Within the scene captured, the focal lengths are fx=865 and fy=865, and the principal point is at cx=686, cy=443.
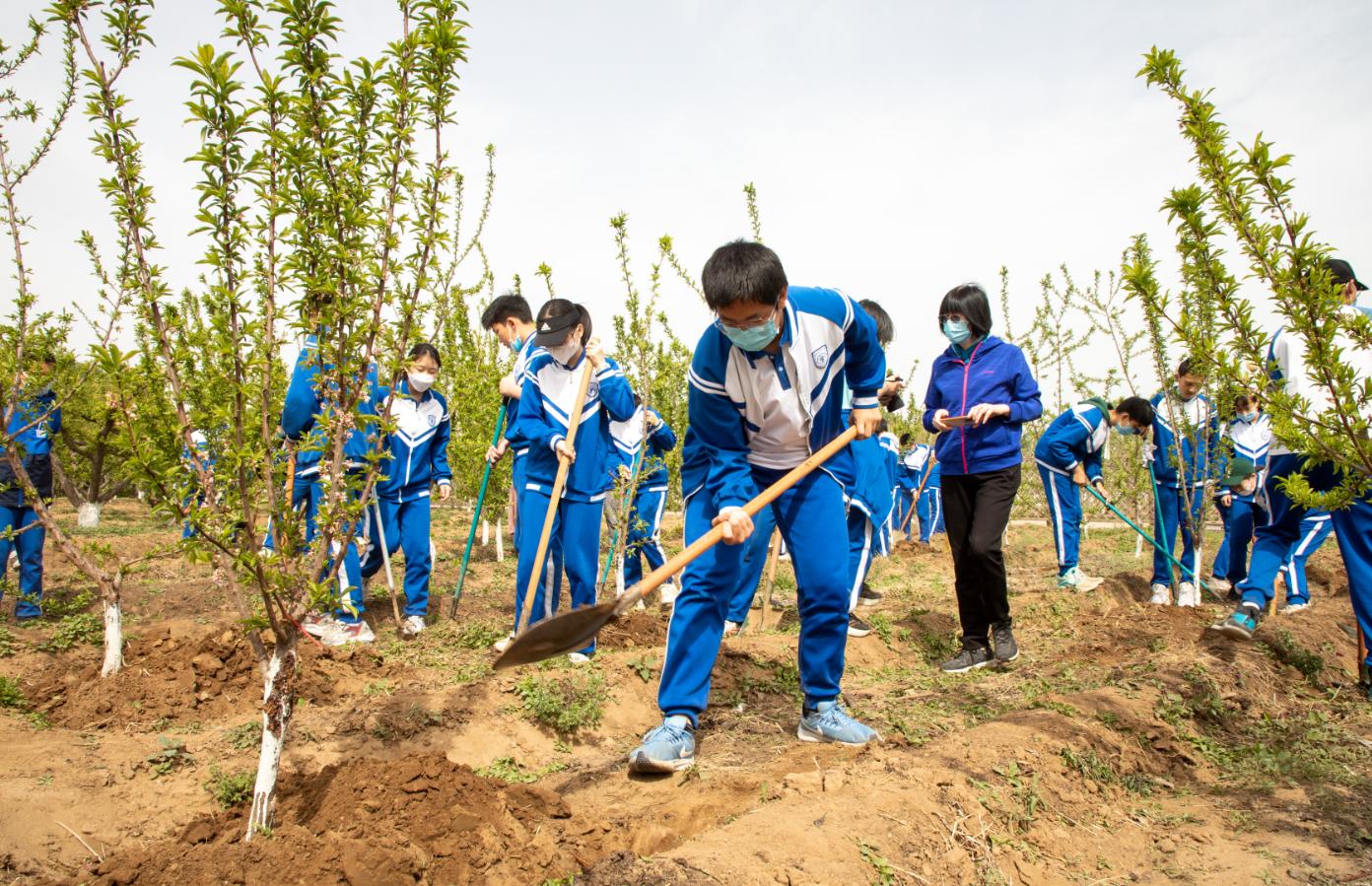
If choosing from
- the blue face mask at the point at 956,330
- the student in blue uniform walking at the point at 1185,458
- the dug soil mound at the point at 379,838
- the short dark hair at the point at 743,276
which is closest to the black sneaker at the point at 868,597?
the student in blue uniform walking at the point at 1185,458

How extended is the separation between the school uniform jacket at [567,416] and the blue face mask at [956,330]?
6.37ft

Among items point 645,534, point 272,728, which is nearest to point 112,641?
point 272,728

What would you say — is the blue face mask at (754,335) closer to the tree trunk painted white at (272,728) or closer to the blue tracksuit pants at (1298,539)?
the tree trunk painted white at (272,728)

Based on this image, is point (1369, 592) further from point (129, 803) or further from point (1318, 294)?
point (129, 803)

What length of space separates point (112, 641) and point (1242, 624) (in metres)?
6.06

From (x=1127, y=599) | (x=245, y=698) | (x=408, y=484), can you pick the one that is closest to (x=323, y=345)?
(x=245, y=698)

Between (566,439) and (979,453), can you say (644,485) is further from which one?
(979,453)

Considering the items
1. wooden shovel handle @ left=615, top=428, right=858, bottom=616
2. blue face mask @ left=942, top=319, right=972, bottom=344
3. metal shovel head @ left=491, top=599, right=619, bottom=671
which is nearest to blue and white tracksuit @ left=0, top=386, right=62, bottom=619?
metal shovel head @ left=491, top=599, right=619, bottom=671

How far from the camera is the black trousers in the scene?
4.84 metres

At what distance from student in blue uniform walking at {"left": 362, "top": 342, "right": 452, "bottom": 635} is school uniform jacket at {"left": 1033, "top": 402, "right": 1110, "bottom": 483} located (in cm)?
529

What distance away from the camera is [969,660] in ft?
16.5

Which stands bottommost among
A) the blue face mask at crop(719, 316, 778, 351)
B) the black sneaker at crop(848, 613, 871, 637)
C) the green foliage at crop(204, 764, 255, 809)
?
the black sneaker at crop(848, 613, 871, 637)

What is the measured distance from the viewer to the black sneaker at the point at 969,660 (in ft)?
16.4

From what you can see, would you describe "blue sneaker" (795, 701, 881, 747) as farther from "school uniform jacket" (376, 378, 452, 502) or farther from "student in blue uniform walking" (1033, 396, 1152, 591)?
"student in blue uniform walking" (1033, 396, 1152, 591)
